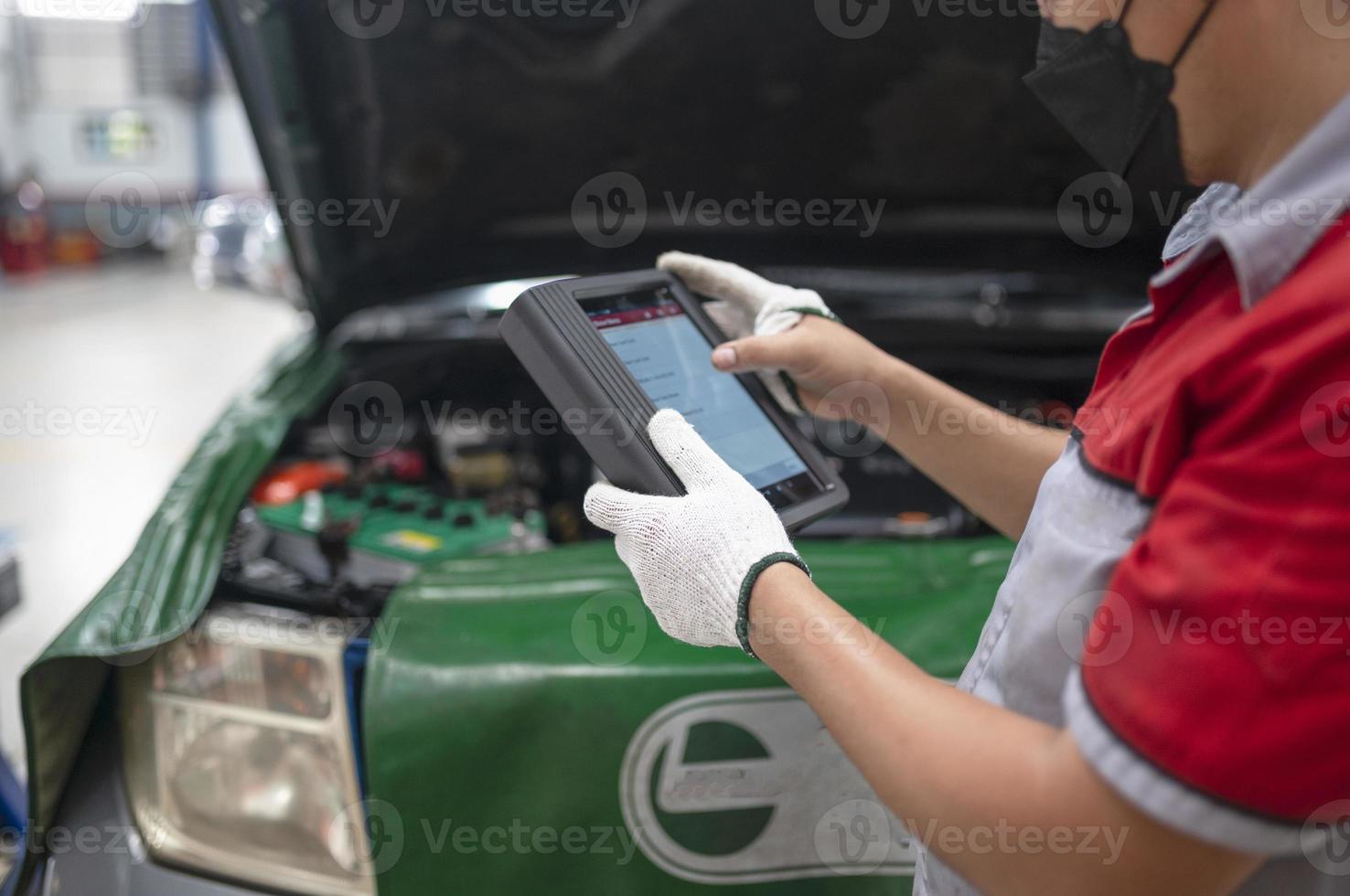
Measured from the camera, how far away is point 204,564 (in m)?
1.10

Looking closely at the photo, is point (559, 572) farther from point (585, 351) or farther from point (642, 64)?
point (642, 64)

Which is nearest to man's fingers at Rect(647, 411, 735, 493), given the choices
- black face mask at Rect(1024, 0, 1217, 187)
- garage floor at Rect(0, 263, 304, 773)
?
black face mask at Rect(1024, 0, 1217, 187)

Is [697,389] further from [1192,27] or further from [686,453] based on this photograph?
[1192,27]

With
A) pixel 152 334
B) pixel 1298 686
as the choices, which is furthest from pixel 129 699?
pixel 152 334

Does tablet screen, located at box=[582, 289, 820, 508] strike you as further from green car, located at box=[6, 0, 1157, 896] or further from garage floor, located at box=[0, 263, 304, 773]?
garage floor, located at box=[0, 263, 304, 773]

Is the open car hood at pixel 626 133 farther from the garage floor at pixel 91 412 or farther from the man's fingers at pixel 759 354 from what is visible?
the garage floor at pixel 91 412

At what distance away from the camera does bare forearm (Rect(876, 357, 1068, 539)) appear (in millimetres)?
891

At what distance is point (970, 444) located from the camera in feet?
2.97

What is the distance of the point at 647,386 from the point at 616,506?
0.15 metres

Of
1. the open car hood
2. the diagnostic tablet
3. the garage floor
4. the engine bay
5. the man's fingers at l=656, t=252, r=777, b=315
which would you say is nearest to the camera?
the diagnostic tablet

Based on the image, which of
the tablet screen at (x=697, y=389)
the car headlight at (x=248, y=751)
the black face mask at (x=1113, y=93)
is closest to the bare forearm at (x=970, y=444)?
the tablet screen at (x=697, y=389)

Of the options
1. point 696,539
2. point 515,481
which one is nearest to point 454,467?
point 515,481

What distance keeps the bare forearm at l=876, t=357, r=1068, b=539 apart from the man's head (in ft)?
1.11

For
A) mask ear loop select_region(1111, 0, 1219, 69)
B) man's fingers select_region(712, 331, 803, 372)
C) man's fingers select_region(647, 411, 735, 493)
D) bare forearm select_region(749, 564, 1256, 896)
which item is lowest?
bare forearm select_region(749, 564, 1256, 896)
